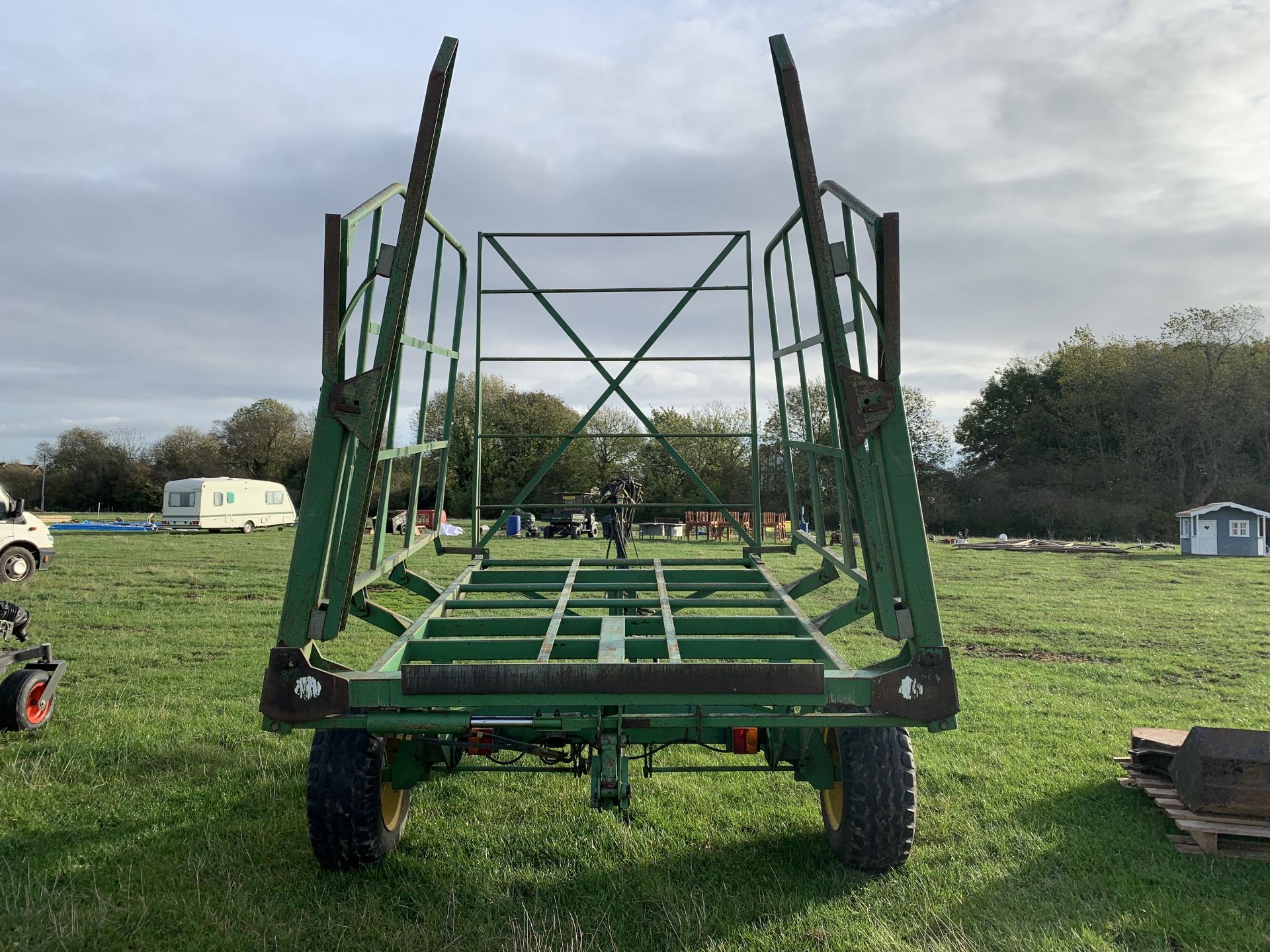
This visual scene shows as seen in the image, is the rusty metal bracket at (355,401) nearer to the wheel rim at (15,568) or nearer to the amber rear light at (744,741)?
the amber rear light at (744,741)

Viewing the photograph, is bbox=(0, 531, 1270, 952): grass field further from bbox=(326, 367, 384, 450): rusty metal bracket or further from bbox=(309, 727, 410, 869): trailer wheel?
bbox=(326, 367, 384, 450): rusty metal bracket

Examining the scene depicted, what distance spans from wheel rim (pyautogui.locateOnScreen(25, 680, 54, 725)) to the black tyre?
11173mm

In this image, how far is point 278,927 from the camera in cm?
336

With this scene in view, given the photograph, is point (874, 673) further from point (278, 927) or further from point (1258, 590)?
point (1258, 590)

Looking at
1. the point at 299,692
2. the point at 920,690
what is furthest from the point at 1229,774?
the point at 299,692

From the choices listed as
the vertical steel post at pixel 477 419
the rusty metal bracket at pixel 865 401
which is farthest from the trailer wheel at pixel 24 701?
the rusty metal bracket at pixel 865 401

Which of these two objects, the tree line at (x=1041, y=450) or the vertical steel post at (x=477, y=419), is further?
the tree line at (x=1041, y=450)

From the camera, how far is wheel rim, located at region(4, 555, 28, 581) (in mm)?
15875

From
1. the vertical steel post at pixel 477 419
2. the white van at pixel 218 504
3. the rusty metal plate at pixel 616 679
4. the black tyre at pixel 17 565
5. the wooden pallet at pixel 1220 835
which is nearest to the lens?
the rusty metal plate at pixel 616 679

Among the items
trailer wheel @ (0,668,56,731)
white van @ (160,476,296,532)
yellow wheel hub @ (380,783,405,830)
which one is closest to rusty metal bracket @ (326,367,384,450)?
yellow wheel hub @ (380,783,405,830)

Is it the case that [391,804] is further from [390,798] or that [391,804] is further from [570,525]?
[570,525]

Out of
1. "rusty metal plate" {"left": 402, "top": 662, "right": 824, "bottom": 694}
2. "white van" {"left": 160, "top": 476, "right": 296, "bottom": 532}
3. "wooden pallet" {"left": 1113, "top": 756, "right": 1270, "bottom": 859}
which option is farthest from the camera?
"white van" {"left": 160, "top": 476, "right": 296, "bottom": 532}

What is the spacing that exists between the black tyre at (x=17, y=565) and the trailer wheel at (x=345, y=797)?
588 inches

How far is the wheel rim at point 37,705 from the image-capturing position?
615 cm
